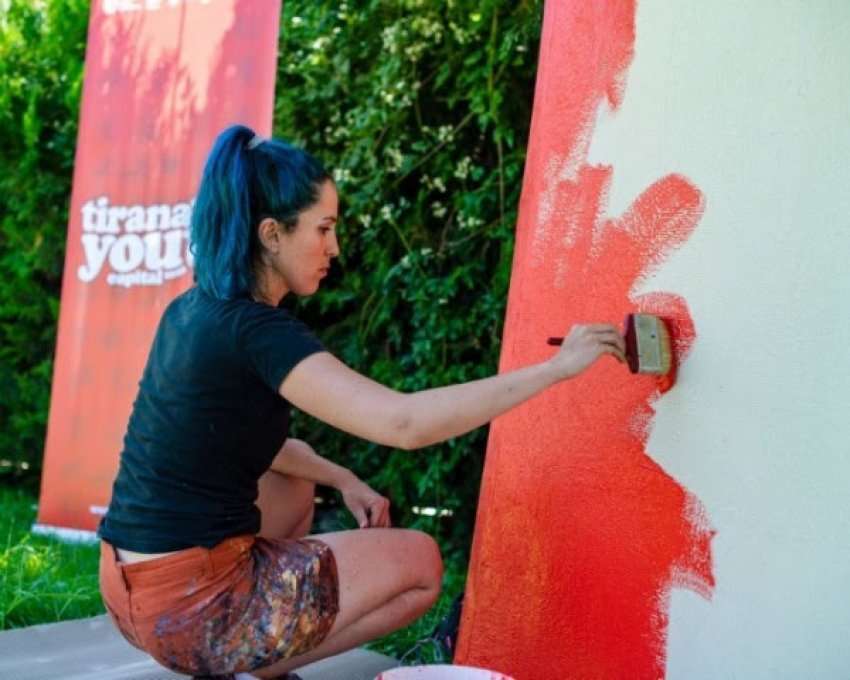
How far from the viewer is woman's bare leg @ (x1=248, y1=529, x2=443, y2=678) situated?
2.32 metres

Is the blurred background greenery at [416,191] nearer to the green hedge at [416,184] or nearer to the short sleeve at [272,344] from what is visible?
the green hedge at [416,184]

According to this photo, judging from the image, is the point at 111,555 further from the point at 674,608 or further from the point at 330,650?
the point at 674,608

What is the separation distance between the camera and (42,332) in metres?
5.52

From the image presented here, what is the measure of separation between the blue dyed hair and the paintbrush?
56cm

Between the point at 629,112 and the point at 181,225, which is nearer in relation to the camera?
the point at 629,112

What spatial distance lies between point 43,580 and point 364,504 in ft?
4.87

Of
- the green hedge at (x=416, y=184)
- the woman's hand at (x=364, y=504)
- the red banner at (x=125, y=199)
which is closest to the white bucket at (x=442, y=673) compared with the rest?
the woman's hand at (x=364, y=504)

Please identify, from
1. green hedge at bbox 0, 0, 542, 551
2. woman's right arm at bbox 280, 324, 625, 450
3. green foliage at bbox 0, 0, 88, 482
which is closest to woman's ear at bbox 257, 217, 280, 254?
woman's right arm at bbox 280, 324, 625, 450

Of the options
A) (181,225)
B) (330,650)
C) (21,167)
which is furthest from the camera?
(21,167)

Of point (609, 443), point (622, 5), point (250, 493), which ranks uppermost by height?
point (622, 5)

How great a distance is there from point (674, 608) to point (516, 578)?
1.39 feet

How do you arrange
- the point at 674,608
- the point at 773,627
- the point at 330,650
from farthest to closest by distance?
the point at 330,650 → the point at 674,608 → the point at 773,627

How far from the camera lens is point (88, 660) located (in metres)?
3.03

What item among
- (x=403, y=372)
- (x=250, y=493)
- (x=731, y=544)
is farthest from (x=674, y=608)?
(x=403, y=372)
